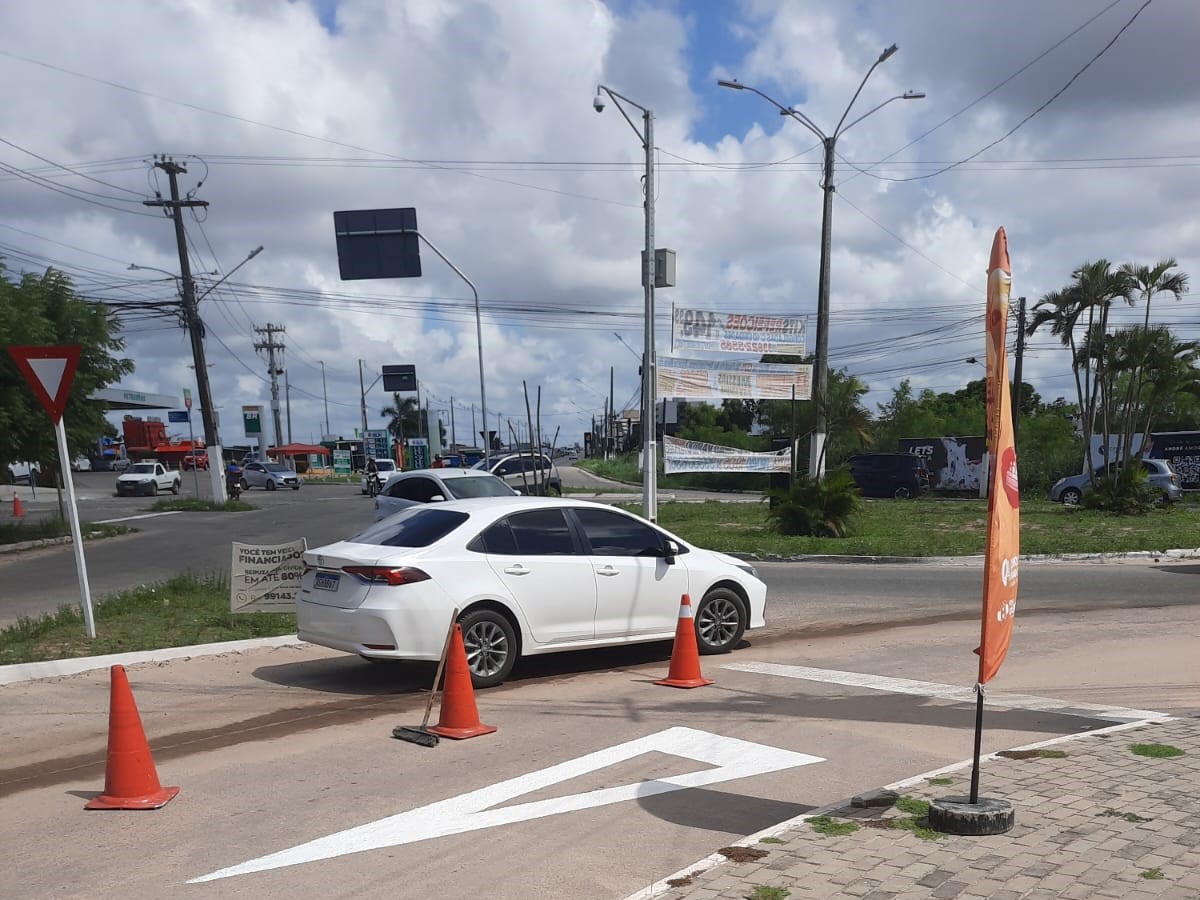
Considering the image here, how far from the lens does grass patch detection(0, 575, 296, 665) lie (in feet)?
33.0

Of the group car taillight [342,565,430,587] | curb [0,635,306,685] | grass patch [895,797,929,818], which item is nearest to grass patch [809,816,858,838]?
grass patch [895,797,929,818]

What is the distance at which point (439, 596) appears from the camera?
833 cm

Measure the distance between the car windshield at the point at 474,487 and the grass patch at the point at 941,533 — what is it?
14.6ft

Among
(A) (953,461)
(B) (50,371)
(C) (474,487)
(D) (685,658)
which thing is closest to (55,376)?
(B) (50,371)

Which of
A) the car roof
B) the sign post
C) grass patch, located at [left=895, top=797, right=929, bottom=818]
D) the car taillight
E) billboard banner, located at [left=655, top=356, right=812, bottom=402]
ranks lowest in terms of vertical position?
grass patch, located at [left=895, top=797, right=929, bottom=818]

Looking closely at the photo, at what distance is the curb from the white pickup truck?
4524 centimetres

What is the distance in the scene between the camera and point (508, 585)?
876 cm

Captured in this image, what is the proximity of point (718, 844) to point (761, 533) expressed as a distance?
17471mm

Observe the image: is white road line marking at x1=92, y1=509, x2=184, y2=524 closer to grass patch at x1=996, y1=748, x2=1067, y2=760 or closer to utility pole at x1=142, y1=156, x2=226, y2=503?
utility pole at x1=142, y1=156, x2=226, y2=503

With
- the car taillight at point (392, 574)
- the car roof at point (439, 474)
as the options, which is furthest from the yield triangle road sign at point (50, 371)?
the car roof at point (439, 474)

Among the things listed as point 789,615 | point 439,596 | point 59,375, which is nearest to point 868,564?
point 789,615

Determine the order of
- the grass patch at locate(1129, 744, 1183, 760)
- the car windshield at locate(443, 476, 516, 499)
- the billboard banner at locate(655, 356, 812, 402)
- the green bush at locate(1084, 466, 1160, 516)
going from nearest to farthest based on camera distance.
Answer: the grass patch at locate(1129, 744, 1183, 760) → the car windshield at locate(443, 476, 516, 499) → the green bush at locate(1084, 466, 1160, 516) → the billboard banner at locate(655, 356, 812, 402)

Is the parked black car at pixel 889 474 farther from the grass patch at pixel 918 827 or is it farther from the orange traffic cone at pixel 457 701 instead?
the grass patch at pixel 918 827

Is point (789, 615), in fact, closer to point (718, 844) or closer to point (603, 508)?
point (603, 508)
